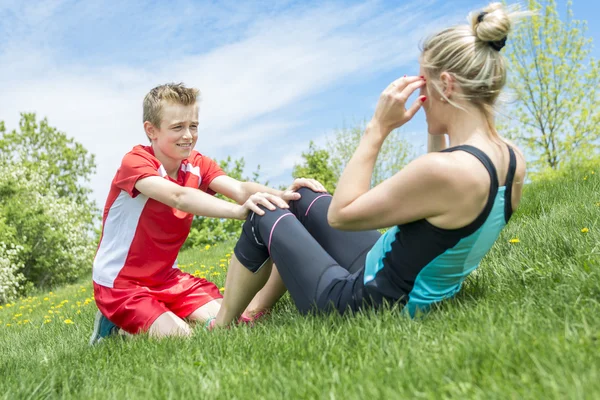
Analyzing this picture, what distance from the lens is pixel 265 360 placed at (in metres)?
2.44

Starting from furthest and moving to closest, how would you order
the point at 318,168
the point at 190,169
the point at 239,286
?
1. the point at 318,168
2. the point at 190,169
3. the point at 239,286

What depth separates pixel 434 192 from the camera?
2.32 metres

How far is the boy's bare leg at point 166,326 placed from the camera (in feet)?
12.0

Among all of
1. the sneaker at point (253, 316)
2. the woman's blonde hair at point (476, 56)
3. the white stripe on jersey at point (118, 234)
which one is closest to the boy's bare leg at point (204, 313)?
the sneaker at point (253, 316)

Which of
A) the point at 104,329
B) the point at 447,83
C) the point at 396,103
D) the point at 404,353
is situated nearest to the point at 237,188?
the point at 104,329

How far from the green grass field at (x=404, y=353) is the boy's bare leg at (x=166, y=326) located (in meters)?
0.25

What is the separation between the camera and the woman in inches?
92.4

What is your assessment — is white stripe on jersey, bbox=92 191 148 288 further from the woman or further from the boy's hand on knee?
the woman

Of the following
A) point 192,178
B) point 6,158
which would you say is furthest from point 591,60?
point 6,158

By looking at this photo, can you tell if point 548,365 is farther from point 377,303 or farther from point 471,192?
point 377,303

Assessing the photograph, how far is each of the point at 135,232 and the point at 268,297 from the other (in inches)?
44.9

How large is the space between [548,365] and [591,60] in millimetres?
23003

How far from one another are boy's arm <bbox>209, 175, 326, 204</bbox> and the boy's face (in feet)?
1.41

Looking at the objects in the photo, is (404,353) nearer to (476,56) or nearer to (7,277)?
(476,56)
